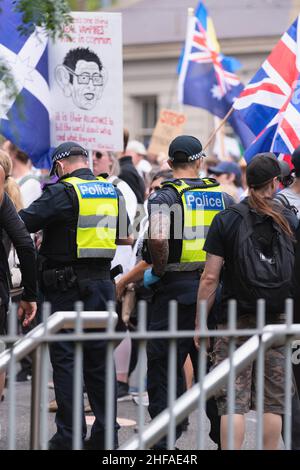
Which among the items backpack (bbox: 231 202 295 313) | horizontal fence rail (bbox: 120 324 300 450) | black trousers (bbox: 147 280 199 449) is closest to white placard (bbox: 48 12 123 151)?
black trousers (bbox: 147 280 199 449)

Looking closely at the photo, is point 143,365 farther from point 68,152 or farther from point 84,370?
point 68,152

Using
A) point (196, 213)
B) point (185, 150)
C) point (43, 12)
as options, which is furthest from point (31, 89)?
point (43, 12)

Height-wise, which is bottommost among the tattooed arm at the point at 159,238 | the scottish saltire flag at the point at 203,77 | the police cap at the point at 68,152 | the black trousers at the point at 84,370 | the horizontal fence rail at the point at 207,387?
the horizontal fence rail at the point at 207,387

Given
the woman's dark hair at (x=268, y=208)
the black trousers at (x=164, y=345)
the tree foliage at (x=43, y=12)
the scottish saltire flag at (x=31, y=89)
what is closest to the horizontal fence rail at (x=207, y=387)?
the woman's dark hair at (x=268, y=208)

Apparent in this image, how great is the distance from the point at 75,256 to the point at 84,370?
71cm

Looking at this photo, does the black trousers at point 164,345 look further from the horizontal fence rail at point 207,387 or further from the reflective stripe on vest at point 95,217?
the horizontal fence rail at point 207,387

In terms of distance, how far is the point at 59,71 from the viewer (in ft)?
29.9

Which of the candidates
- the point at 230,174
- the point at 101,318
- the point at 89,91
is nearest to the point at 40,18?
the point at 101,318

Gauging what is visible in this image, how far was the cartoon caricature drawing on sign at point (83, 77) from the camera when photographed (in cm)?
907

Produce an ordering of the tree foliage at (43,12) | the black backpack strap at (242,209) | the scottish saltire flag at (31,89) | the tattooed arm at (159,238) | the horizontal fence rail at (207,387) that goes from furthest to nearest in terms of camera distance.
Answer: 1. the scottish saltire flag at (31,89)
2. the tattooed arm at (159,238)
3. the black backpack strap at (242,209)
4. the tree foliage at (43,12)
5. the horizontal fence rail at (207,387)

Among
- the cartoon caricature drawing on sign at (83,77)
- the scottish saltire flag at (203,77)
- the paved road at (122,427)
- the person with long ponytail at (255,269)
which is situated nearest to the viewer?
the person with long ponytail at (255,269)

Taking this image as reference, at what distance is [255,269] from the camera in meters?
5.96

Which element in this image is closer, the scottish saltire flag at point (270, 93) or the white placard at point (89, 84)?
the white placard at point (89, 84)
